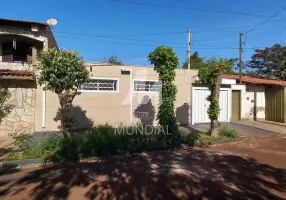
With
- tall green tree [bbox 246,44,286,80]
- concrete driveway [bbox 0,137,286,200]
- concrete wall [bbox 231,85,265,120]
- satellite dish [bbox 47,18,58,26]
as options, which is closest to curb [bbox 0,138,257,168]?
concrete driveway [bbox 0,137,286,200]

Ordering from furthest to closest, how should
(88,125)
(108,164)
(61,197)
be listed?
(88,125) < (108,164) < (61,197)

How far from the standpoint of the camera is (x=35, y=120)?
1174cm

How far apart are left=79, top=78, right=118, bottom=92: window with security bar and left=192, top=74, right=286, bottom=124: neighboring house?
4.64m

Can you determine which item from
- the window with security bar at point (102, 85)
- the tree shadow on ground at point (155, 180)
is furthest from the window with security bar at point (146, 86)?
the tree shadow on ground at point (155, 180)

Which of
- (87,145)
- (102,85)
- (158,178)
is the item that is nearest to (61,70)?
(87,145)

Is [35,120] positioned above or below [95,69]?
below

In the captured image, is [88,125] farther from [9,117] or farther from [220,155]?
[220,155]

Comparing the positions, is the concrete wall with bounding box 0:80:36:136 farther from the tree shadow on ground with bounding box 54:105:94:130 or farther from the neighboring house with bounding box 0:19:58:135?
the tree shadow on ground with bounding box 54:105:94:130

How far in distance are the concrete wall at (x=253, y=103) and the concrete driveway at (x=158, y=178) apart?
8964mm

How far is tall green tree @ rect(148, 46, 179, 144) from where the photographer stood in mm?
9570

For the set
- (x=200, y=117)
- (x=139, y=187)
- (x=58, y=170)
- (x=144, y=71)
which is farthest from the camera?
(x=200, y=117)

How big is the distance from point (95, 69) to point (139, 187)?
Answer: 27.6 ft

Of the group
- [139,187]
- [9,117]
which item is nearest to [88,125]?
[9,117]

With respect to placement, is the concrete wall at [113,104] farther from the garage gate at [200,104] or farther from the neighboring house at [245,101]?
the neighboring house at [245,101]
